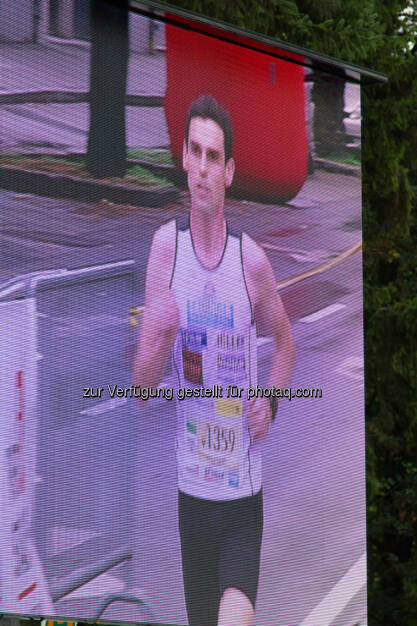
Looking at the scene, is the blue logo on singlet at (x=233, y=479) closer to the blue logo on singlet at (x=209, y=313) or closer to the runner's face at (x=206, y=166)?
the blue logo on singlet at (x=209, y=313)

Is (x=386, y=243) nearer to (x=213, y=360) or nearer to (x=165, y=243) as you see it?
(x=213, y=360)

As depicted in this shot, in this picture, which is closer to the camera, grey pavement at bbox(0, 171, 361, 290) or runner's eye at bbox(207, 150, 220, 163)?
grey pavement at bbox(0, 171, 361, 290)

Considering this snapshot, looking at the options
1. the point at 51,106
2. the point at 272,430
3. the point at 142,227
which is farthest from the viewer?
the point at 272,430

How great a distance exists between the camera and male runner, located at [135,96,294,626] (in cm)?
565

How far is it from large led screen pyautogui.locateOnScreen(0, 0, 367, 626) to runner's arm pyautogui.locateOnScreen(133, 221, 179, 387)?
11 mm

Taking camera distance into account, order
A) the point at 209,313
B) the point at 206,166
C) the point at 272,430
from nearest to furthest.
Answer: the point at 209,313
the point at 206,166
the point at 272,430

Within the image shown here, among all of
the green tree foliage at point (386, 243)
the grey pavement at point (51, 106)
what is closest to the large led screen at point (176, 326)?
the grey pavement at point (51, 106)

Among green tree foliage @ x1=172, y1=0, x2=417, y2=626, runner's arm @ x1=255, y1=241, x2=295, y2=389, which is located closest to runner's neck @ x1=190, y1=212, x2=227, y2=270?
runner's arm @ x1=255, y1=241, x2=295, y2=389

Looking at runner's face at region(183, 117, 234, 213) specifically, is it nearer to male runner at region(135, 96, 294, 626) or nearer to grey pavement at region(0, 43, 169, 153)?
male runner at region(135, 96, 294, 626)

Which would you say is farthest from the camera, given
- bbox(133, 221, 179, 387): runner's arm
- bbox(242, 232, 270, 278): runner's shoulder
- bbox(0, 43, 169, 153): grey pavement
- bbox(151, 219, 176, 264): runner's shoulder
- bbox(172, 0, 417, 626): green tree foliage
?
bbox(172, 0, 417, 626): green tree foliage

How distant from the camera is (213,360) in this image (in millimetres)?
5844

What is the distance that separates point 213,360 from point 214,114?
1.23 metres

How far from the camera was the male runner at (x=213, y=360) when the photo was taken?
5.65m

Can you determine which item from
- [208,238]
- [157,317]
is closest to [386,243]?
[208,238]
